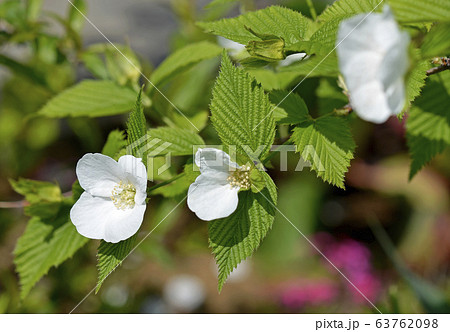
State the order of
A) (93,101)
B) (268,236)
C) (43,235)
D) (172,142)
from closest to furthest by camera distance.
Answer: (172,142), (43,235), (93,101), (268,236)

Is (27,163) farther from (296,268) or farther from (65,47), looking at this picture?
(296,268)

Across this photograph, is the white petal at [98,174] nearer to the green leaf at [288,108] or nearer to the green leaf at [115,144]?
the green leaf at [115,144]

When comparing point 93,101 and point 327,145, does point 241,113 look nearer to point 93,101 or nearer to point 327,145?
point 327,145

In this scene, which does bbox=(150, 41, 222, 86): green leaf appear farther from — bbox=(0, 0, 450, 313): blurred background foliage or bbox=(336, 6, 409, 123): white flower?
bbox=(0, 0, 450, 313): blurred background foliage

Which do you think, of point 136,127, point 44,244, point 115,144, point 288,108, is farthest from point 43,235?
point 288,108

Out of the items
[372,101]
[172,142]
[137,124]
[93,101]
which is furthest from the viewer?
[93,101]

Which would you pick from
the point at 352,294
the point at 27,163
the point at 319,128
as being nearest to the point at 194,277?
the point at 352,294

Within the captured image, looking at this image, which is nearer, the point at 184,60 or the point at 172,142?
the point at 172,142

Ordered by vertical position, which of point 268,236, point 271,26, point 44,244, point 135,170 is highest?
point 271,26
